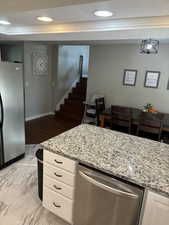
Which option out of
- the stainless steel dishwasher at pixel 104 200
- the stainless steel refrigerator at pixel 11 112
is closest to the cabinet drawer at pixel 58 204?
the stainless steel dishwasher at pixel 104 200

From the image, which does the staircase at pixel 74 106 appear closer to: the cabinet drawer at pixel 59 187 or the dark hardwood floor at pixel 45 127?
the dark hardwood floor at pixel 45 127

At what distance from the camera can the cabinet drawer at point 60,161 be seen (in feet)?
5.33

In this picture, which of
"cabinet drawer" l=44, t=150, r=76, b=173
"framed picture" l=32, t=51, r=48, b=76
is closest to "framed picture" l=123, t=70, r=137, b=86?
"framed picture" l=32, t=51, r=48, b=76

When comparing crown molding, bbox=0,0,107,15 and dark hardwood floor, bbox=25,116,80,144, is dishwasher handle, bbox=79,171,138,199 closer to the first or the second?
crown molding, bbox=0,0,107,15

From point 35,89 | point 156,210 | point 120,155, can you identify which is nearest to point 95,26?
point 120,155

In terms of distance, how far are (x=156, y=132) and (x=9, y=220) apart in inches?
101

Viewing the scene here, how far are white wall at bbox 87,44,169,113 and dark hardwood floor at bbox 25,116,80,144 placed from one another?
3.87 feet

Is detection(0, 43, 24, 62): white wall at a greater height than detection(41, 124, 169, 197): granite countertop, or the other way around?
detection(0, 43, 24, 62): white wall

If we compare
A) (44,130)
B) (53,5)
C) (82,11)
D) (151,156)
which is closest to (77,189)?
(151,156)

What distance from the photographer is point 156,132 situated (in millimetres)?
3037

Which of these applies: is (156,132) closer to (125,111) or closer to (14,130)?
(125,111)

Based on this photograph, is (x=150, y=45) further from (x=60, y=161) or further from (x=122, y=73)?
(x=60, y=161)

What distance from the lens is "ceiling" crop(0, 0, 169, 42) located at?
144 centimetres

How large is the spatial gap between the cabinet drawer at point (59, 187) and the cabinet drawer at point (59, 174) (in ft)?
0.15
